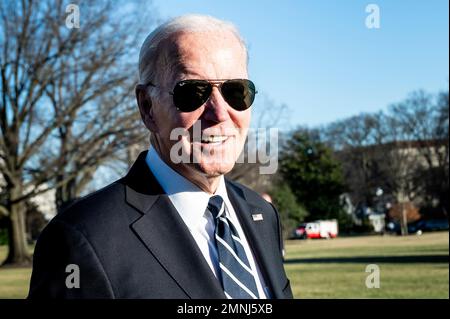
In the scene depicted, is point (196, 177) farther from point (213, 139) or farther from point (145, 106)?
point (145, 106)

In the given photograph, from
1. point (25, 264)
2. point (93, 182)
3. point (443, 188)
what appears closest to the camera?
point (25, 264)

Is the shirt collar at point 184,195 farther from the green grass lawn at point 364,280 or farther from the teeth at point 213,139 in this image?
the green grass lawn at point 364,280

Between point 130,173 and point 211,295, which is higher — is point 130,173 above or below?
above

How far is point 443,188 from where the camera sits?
63000 millimetres

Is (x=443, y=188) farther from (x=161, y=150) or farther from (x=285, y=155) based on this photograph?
(x=161, y=150)

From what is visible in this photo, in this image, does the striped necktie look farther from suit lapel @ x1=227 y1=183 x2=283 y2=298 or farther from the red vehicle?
the red vehicle

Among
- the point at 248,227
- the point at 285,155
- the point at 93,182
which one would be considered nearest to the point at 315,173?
the point at 285,155

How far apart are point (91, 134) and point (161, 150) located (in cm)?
2509

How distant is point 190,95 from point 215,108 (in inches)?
4.0

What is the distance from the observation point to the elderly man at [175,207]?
167 cm

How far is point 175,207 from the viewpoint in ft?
6.30

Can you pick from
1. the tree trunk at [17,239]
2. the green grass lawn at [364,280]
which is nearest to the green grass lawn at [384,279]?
the green grass lawn at [364,280]

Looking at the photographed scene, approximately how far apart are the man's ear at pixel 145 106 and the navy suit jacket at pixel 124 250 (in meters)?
0.18

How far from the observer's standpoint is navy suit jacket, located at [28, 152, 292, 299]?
1640 millimetres
